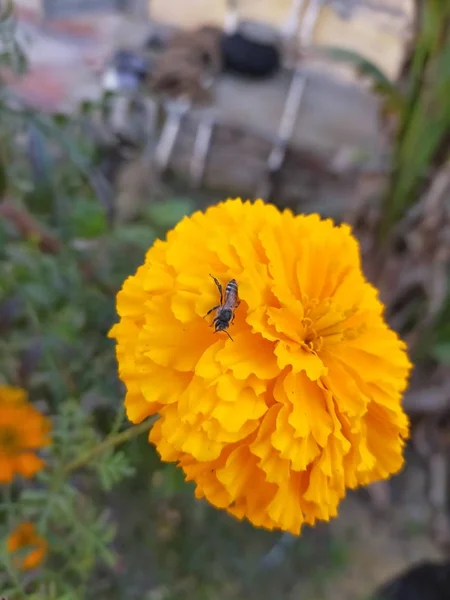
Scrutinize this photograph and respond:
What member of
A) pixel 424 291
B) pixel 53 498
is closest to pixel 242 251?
pixel 53 498

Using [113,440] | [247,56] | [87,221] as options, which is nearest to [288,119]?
[247,56]

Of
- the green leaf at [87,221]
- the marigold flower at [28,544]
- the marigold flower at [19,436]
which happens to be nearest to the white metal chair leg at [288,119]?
the green leaf at [87,221]

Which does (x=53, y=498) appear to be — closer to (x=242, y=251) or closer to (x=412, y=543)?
(x=242, y=251)

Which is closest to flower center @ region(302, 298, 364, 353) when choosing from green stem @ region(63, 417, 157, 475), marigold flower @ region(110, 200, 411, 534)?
marigold flower @ region(110, 200, 411, 534)

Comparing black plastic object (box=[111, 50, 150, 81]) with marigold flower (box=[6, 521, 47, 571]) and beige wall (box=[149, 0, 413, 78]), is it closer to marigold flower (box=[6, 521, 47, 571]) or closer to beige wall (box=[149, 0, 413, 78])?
beige wall (box=[149, 0, 413, 78])

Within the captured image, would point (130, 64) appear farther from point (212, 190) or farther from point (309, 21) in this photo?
point (309, 21)
